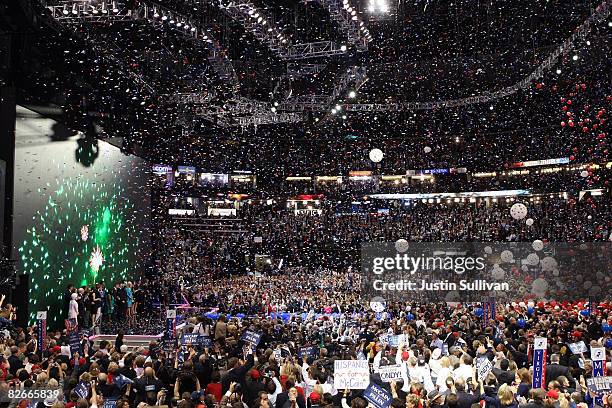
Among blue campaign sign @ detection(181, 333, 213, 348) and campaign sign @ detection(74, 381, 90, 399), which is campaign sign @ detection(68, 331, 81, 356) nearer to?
blue campaign sign @ detection(181, 333, 213, 348)

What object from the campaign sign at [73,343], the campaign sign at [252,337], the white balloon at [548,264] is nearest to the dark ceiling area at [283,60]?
the white balloon at [548,264]

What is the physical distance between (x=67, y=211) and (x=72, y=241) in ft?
3.18

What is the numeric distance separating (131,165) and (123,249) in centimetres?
334

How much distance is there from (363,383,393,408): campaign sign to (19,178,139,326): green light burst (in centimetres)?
1246

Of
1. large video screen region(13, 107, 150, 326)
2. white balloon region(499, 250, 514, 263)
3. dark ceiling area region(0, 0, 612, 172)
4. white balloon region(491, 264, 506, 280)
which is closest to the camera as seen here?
white balloon region(491, 264, 506, 280)

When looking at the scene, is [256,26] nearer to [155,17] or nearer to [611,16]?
[155,17]

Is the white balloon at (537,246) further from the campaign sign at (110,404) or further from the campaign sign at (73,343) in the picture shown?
the campaign sign at (110,404)

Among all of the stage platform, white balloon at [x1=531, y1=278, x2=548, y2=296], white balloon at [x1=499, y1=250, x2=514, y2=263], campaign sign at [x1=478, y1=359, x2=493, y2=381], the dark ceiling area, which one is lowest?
the stage platform

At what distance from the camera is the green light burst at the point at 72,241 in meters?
16.9

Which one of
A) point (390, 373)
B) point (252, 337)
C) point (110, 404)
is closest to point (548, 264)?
point (252, 337)

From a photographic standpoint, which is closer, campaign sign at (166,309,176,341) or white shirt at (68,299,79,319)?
campaign sign at (166,309,176,341)

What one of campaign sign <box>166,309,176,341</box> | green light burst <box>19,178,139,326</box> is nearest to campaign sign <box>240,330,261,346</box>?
campaign sign <box>166,309,176,341</box>

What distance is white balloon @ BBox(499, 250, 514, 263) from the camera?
45.6 ft

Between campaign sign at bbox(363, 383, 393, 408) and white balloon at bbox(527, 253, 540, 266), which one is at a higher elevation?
white balloon at bbox(527, 253, 540, 266)
